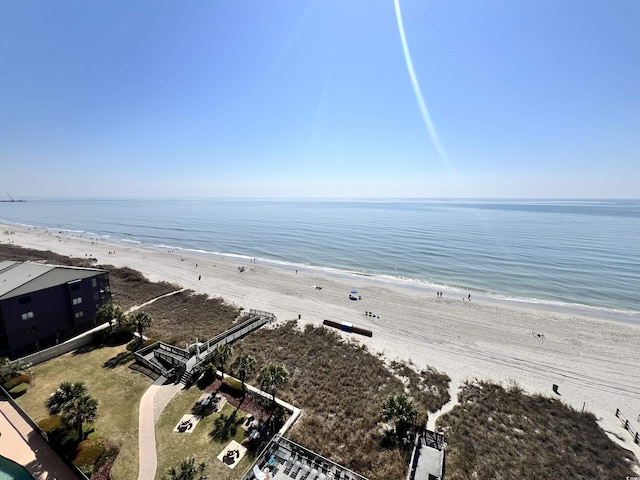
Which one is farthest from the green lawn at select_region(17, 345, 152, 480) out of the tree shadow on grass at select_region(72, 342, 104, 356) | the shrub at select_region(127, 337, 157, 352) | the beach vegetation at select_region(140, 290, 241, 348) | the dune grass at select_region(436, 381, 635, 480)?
the dune grass at select_region(436, 381, 635, 480)

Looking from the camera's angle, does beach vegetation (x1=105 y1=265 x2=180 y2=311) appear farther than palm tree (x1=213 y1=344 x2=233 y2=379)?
Yes

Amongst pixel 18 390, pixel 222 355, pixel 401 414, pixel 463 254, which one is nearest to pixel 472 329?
pixel 401 414

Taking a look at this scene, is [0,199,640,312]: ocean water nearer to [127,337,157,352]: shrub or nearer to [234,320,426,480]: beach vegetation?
[234,320,426,480]: beach vegetation

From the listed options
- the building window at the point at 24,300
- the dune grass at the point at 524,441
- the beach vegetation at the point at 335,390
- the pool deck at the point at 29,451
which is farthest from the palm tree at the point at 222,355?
the building window at the point at 24,300

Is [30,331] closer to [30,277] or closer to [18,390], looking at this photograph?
[30,277]

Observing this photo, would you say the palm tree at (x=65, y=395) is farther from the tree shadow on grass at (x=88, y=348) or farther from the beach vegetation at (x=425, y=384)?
the beach vegetation at (x=425, y=384)

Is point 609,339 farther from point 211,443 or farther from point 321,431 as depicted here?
point 211,443
